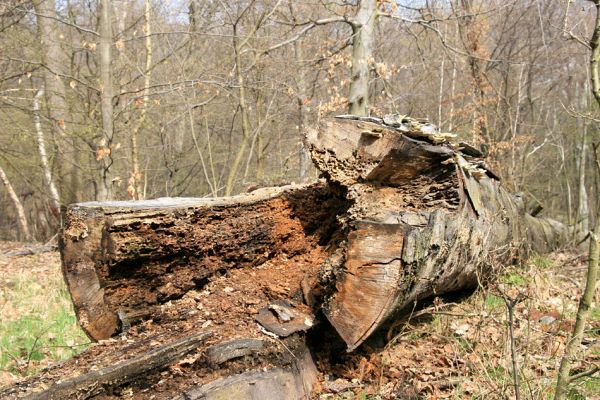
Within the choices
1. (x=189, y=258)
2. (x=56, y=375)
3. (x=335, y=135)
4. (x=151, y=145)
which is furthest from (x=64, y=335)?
(x=151, y=145)

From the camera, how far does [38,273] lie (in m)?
7.62

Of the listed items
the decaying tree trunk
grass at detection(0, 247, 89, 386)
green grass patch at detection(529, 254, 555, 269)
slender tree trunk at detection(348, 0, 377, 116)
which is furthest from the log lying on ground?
slender tree trunk at detection(348, 0, 377, 116)

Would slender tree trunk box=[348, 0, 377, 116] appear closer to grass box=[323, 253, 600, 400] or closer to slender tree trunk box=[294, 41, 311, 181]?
slender tree trunk box=[294, 41, 311, 181]

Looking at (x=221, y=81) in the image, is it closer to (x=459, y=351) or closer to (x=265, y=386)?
(x=459, y=351)

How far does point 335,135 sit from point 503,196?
2107mm

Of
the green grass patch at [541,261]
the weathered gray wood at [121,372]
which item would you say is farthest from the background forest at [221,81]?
the weathered gray wood at [121,372]

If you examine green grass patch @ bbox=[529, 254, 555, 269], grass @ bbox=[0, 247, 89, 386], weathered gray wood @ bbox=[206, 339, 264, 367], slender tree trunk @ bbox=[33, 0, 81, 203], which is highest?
slender tree trunk @ bbox=[33, 0, 81, 203]

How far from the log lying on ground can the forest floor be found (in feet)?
0.95

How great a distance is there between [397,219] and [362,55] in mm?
6932

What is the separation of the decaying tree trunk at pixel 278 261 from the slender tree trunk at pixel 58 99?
7473 mm

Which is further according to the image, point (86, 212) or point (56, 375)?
point (86, 212)

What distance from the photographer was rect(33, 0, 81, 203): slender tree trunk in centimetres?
980

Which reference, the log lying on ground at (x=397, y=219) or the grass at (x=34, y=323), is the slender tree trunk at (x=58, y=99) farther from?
the log lying on ground at (x=397, y=219)

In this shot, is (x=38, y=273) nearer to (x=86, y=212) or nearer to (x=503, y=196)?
(x=86, y=212)
